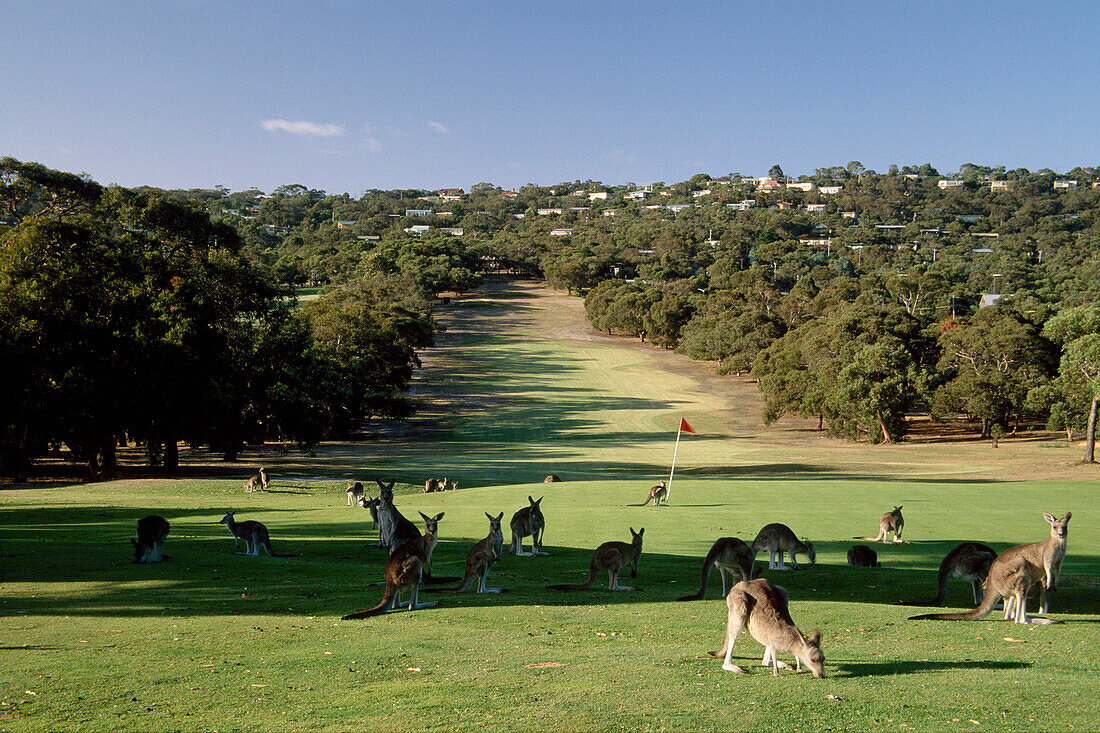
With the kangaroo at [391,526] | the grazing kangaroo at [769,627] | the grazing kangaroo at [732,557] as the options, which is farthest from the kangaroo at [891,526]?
the grazing kangaroo at [769,627]

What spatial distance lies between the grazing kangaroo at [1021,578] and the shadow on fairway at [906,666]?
7.24 feet

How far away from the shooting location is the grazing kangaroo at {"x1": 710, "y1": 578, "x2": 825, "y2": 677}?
8.27m

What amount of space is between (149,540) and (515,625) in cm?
804

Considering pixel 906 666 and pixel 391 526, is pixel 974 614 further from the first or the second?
pixel 391 526

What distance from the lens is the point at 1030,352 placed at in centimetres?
5781

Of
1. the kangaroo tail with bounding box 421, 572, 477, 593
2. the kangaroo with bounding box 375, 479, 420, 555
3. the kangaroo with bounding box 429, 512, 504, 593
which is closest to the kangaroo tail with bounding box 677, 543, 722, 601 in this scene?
the kangaroo with bounding box 429, 512, 504, 593

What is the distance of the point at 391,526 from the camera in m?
16.5

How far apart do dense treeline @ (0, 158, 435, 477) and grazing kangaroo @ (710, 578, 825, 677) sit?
3192cm

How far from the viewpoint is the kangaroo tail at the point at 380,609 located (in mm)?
11406

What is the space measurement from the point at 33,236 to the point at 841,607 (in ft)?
117

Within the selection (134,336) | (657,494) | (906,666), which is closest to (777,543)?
(906,666)

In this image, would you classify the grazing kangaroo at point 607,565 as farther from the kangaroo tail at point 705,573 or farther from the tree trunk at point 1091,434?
the tree trunk at point 1091,434

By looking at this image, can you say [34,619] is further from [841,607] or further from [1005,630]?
[1005,630]

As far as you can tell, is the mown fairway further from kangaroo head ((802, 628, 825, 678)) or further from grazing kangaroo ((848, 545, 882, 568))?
grazing kangaroo ((848, 545, 882, 568))
